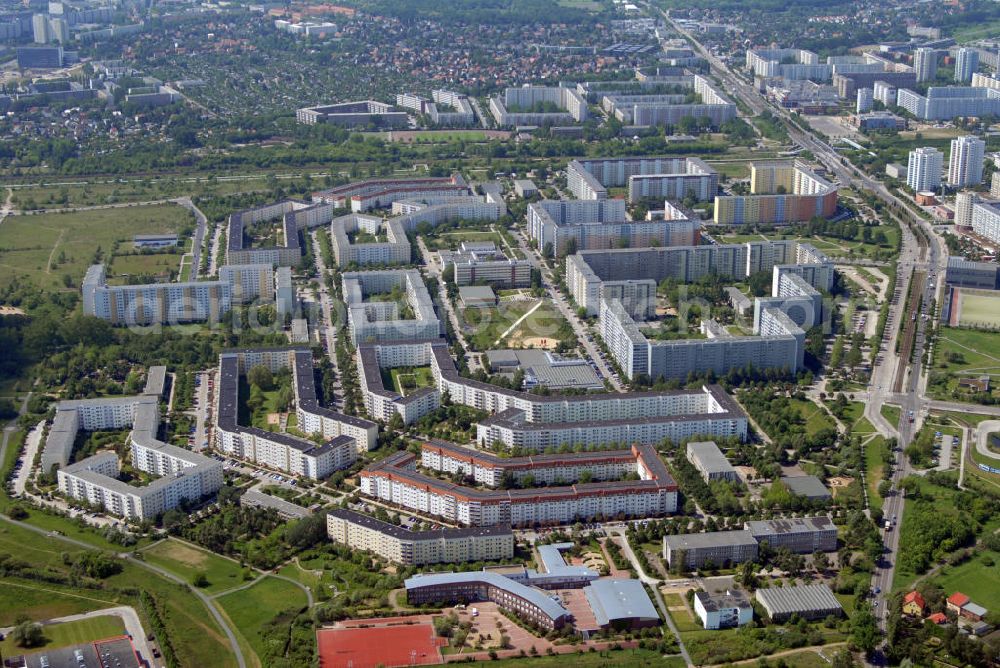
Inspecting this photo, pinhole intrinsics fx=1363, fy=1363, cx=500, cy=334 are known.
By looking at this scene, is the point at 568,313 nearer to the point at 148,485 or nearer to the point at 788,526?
the point at 788,526

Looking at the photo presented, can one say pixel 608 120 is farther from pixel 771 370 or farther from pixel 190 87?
pixel 771 370

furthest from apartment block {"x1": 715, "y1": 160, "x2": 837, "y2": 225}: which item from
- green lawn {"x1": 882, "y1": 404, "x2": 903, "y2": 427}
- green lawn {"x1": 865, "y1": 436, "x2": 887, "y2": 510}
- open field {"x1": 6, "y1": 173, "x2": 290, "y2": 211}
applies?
green lawn {"x1": 865, "y1": 436, "x2": 887, "y2": 510}

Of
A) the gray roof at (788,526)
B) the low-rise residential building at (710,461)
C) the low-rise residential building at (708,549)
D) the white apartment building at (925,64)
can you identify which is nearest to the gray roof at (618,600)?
the low-rise residential building at (708,549)

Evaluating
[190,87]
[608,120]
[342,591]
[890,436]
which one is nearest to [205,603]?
[342,591]

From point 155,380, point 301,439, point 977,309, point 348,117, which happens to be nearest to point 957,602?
point 301,439

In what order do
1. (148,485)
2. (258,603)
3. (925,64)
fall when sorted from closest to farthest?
(258,603)
(148,485)
(925,64)

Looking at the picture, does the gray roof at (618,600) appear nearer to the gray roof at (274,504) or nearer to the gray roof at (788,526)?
the gray roof at (788,526)

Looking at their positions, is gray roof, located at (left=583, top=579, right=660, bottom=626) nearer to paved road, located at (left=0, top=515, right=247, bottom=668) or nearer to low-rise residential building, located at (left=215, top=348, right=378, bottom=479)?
paved road, located at (left=0, top=515, right=247, bottom=668)
